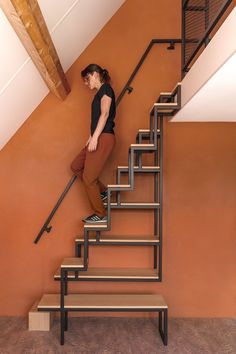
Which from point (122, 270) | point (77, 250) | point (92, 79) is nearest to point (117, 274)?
point (122, 270)

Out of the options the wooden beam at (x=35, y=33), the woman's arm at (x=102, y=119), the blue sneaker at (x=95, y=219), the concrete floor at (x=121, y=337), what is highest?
the wooden beam at (x=35, y=33)

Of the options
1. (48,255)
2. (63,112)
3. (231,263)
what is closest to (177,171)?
(231,263)

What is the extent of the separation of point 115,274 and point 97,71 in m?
1.94

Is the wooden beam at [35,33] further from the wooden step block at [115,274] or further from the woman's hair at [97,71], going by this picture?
the wooden step block at [115,274]

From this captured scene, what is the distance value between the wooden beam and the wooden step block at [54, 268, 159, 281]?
1773 millimetres

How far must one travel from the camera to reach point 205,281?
3770 millimetres

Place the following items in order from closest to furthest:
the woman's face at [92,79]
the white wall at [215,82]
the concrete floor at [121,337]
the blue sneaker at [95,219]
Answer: the white wall at [215,82]
the concrete floor at [121,337]
the blue sneaker at [95,219]
the woman's face at [92,79]

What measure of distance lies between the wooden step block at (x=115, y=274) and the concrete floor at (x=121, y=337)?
0.51 meters

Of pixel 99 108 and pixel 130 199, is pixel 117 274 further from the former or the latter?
pixel 99 108

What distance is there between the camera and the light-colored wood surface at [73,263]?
10.8ft

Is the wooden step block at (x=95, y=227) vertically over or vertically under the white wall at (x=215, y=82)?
under

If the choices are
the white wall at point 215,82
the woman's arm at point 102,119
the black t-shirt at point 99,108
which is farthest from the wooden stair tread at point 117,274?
the white wall at point 215,82

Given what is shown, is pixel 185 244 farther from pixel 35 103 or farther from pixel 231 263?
pixel 35 103

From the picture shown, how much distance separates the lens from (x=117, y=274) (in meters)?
3.44
